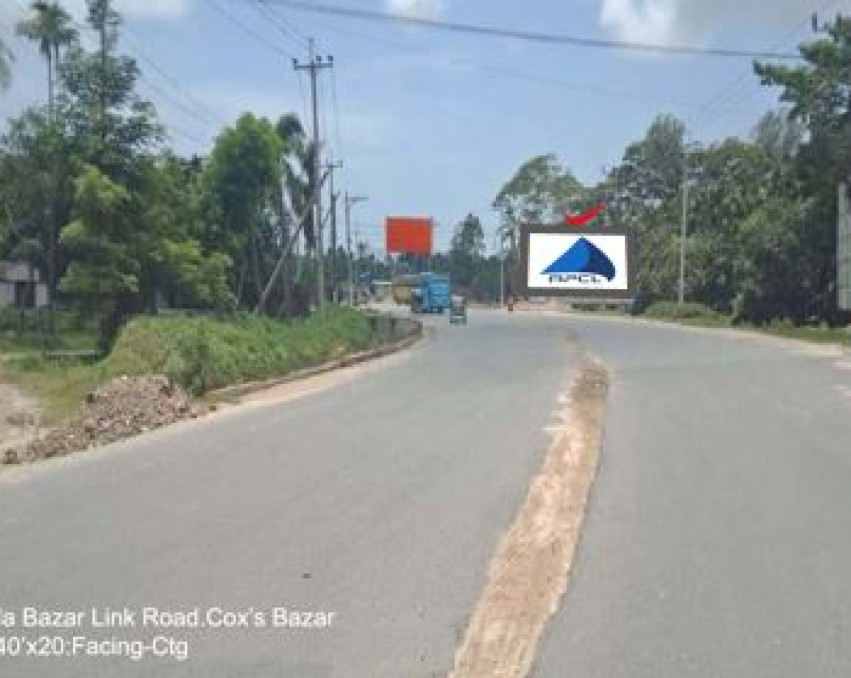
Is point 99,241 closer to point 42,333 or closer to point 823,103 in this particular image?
point 42,333

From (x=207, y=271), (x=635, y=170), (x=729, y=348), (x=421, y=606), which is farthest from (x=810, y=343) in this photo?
(x=635, y=170)

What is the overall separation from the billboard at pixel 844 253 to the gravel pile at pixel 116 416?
1511 inches

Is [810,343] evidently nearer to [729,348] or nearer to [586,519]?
[729,348]

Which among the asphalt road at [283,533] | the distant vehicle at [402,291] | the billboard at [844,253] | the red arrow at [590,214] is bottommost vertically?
the distant vehicle at [402,291]

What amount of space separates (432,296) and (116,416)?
8622 cm

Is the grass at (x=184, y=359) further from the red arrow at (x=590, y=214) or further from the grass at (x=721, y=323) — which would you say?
the red arrow at (x=590, y=214)

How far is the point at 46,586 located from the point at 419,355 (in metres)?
32.6

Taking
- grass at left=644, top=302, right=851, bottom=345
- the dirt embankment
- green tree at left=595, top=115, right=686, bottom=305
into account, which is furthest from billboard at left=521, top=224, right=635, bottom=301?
green tree at left=595, top=115, right=686, bottom=305

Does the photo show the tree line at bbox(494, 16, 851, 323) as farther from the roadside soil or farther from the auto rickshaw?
the roadside soil

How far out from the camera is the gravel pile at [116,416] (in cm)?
1686

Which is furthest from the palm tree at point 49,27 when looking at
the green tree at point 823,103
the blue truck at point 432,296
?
the blue truck at point 432,296

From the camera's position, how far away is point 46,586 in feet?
26.6

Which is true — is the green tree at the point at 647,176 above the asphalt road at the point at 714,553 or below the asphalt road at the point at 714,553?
above

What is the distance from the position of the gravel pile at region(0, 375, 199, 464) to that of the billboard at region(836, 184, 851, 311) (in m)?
38.4
